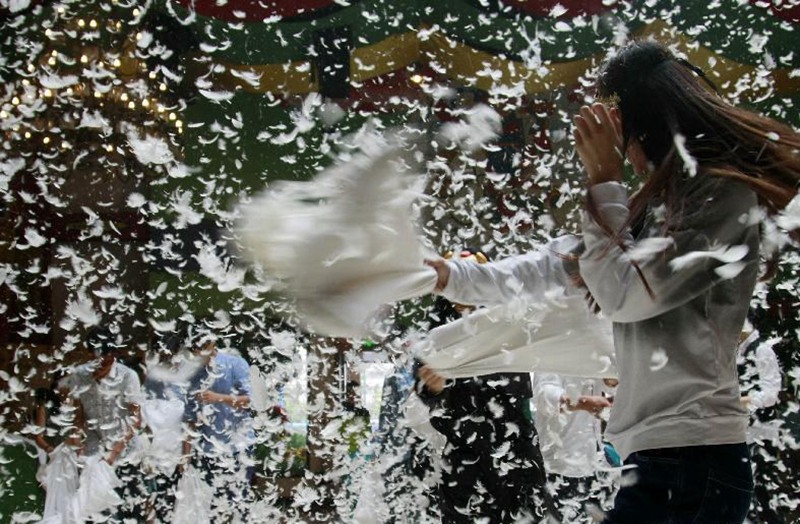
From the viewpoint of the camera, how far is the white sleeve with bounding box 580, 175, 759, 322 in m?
1.35

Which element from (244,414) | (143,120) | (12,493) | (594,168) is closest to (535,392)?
(244,414)

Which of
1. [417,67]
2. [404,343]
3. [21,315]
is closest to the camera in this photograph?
[404,343]

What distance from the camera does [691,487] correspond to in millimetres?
1351

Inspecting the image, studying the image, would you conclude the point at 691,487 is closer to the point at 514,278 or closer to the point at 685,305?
the point at 685,305

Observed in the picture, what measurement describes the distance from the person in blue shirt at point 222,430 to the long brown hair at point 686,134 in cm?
378

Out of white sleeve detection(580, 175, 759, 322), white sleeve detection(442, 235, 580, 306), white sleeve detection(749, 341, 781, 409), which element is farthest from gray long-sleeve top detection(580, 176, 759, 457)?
white sleeve detection(749, 341, 781, 409)

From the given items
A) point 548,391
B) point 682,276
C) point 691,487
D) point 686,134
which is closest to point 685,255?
point 682,276

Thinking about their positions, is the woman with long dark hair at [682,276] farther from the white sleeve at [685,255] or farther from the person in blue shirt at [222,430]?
the person in blue shirt at [222,430]

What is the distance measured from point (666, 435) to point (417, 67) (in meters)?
6.73

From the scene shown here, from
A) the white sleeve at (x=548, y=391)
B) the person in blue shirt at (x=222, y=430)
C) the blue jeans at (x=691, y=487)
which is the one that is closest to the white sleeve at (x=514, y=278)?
the blue jeans at (x=691, y=487)

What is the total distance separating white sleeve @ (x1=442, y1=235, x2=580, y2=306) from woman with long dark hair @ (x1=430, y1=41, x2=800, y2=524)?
287mm

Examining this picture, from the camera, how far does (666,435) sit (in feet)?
4.53

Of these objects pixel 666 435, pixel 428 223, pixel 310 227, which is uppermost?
pixel 428 223

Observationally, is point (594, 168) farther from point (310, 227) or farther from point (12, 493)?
point (12, 493)
